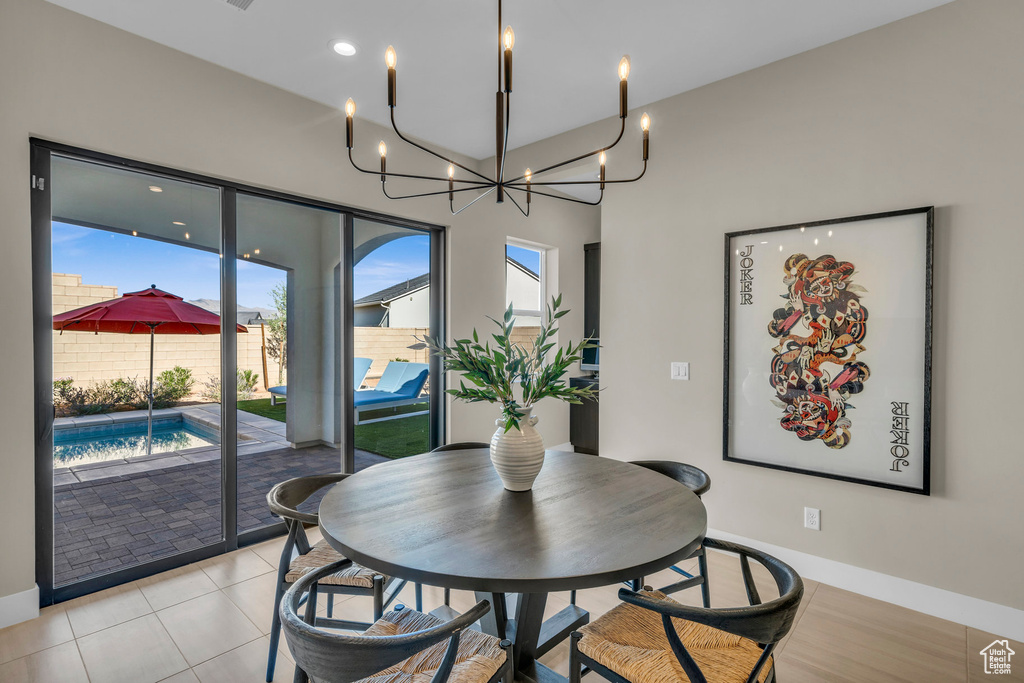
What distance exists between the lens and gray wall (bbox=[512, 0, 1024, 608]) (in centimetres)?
216

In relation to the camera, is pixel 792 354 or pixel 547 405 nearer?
pixel 792 354

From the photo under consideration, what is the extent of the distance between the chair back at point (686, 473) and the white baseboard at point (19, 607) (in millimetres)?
2787

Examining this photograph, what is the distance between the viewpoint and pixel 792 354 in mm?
2670

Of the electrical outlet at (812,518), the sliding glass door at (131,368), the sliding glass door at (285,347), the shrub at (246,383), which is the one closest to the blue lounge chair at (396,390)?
the sliding glass door at (285,347)

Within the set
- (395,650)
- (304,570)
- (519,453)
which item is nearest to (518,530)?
(519,453)

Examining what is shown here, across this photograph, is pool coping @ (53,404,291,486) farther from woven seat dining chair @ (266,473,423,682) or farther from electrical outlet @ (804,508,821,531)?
electrical outlet @ (804,508,821,531)

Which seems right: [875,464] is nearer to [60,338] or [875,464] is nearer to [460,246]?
[460,246]

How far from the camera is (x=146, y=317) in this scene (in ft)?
8.75

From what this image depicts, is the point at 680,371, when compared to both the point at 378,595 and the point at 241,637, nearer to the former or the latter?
the point at 378,595

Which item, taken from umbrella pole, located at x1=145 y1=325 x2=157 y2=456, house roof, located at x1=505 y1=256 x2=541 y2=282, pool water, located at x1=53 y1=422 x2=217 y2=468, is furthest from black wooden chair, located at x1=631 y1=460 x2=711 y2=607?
house roof, located at x1=505 y1=256 x2=541 y2=282

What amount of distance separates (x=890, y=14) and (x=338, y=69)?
2836 millimetres

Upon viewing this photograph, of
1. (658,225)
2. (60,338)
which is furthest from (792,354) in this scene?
(60,338)

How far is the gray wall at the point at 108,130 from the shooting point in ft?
7.16

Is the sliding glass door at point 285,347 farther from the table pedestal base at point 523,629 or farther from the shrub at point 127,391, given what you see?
the table pedestal base at point 523,629
